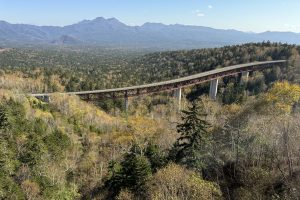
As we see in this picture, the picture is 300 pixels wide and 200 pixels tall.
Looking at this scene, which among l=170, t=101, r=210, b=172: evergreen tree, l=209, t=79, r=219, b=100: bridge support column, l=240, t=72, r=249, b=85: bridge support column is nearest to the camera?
l=170, t=101, r=210, b=172: evergreen tree

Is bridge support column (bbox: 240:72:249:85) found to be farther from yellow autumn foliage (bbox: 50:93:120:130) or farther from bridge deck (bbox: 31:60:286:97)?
yellow autumn foliage (bbox: 50:93:120:130)

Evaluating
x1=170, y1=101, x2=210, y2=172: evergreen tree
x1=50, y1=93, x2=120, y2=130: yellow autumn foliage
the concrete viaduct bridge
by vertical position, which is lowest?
x1=50, y1=93, x2=120, y2=130: yellow autumn foliage

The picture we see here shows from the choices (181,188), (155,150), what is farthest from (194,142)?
(181,188)

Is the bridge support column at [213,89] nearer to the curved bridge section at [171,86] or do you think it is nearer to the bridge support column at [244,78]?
the curved bridge section at [171,86]

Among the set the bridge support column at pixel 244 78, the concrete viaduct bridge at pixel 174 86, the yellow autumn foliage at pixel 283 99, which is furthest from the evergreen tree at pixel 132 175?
the bridge support column at pixel 244 78

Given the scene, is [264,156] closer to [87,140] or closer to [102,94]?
[87,140]

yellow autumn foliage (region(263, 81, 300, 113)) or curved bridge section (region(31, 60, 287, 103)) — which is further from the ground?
yellow autumn foliage (region(263, 81, 300, 113))

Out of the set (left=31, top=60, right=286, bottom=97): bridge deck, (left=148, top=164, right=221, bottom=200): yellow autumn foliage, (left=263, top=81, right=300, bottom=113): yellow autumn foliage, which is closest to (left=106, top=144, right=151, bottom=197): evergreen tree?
(left=148, top=164, right=221, bottom=200): yellow autumn foliage

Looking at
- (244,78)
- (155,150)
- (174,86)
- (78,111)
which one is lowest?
(78,111)

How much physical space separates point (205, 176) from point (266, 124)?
31.5 feet

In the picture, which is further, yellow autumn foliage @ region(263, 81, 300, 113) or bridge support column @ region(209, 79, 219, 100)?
bridge support column @ region(209, 79, 219, 100)

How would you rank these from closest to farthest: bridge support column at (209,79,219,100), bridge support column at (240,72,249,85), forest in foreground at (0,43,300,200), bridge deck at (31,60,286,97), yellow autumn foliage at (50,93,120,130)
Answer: forest in foreground at (0,43,300,200) → yellow autumn foliage at (50,93,120,130) → bridge deck at (31,60,286,97) → bridge support column at (209,79,219,100) → bridge support column at (240,72,249,85)

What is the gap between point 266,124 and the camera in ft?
123

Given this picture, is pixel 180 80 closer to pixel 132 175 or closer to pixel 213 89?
pixel 213 89
